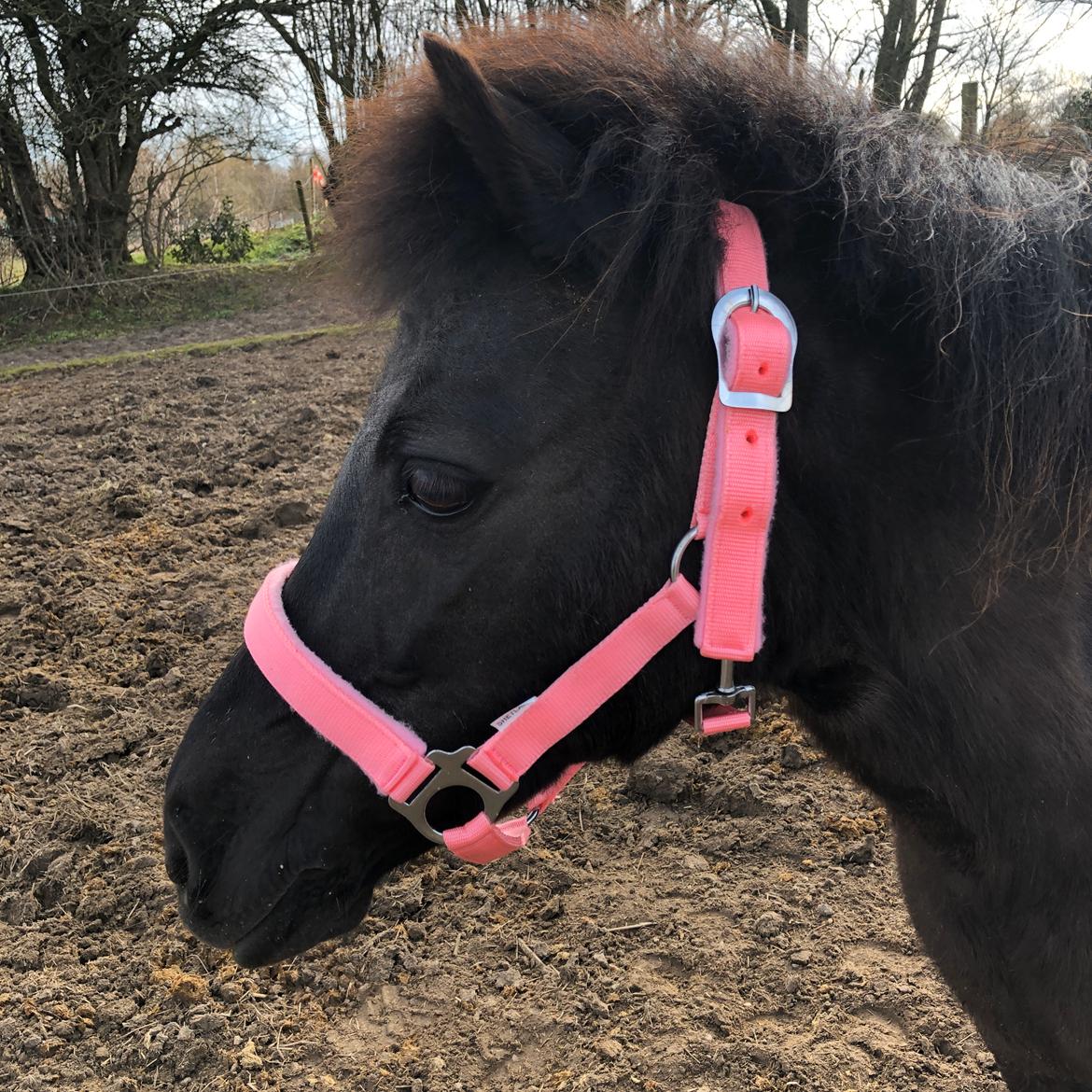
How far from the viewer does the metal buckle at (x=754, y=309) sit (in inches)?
47.8

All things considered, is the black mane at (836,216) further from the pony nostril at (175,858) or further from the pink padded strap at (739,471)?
the pony nostril at (175,858)

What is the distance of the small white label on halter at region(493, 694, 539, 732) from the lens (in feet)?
4.52

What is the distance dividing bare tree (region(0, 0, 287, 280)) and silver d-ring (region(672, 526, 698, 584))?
14.9 metres

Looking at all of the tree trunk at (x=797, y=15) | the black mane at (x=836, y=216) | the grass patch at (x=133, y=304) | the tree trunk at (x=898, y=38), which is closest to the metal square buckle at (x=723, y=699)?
the black mane at (x=836, y=216)

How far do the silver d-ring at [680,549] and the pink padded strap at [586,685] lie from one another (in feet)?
0.05

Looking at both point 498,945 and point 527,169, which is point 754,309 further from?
point 498,945

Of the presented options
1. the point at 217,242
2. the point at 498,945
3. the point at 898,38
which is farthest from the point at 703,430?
the point at 217,242

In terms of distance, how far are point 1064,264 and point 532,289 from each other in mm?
732

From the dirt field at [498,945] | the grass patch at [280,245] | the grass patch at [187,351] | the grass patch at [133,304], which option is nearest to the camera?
the dirt field at [498,945]

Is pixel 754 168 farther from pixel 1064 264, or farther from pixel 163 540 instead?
pixel 163 540

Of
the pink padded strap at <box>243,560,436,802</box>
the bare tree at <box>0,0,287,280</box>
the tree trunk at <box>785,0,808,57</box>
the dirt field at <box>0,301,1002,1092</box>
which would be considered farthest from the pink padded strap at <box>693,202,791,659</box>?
the bare tree at <box>0,0,287,280</box>

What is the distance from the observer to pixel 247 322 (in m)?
11.8

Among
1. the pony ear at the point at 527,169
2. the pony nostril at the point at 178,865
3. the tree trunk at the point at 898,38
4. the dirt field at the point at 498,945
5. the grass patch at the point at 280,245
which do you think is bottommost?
the grass patch at the point at 280,245

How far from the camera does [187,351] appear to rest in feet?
31.4
